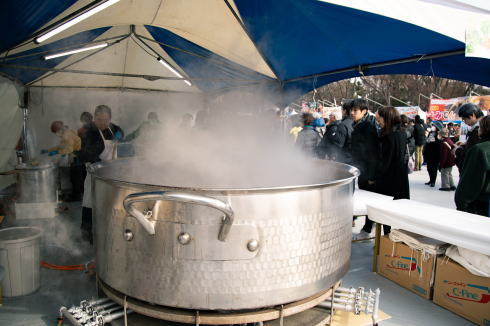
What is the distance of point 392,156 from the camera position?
351cm

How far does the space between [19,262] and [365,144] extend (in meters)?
3.51

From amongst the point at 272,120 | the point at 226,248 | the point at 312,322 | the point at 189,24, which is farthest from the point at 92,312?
the point at 272,120

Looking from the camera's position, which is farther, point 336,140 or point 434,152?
point 434,152

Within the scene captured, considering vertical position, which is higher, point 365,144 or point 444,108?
point 444,108

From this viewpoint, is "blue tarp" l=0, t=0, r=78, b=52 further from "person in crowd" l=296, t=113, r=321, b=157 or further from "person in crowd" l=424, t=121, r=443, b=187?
"person in crowd" l=424, t=121, r=443, b=187

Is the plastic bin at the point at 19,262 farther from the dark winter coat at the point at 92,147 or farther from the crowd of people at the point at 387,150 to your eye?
the crowd of people at the point at 387,150

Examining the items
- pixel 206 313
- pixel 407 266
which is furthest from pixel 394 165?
pixel 206 313

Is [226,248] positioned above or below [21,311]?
above

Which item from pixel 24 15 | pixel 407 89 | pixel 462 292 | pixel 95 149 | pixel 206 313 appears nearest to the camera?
pixel 206 313

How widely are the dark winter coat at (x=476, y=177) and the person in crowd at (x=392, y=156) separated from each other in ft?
2.26

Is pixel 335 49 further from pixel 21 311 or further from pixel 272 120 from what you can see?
pixel 21 311

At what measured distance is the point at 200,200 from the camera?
121 cm

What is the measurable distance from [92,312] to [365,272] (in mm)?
2417

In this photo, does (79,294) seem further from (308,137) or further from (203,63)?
(203,63)
